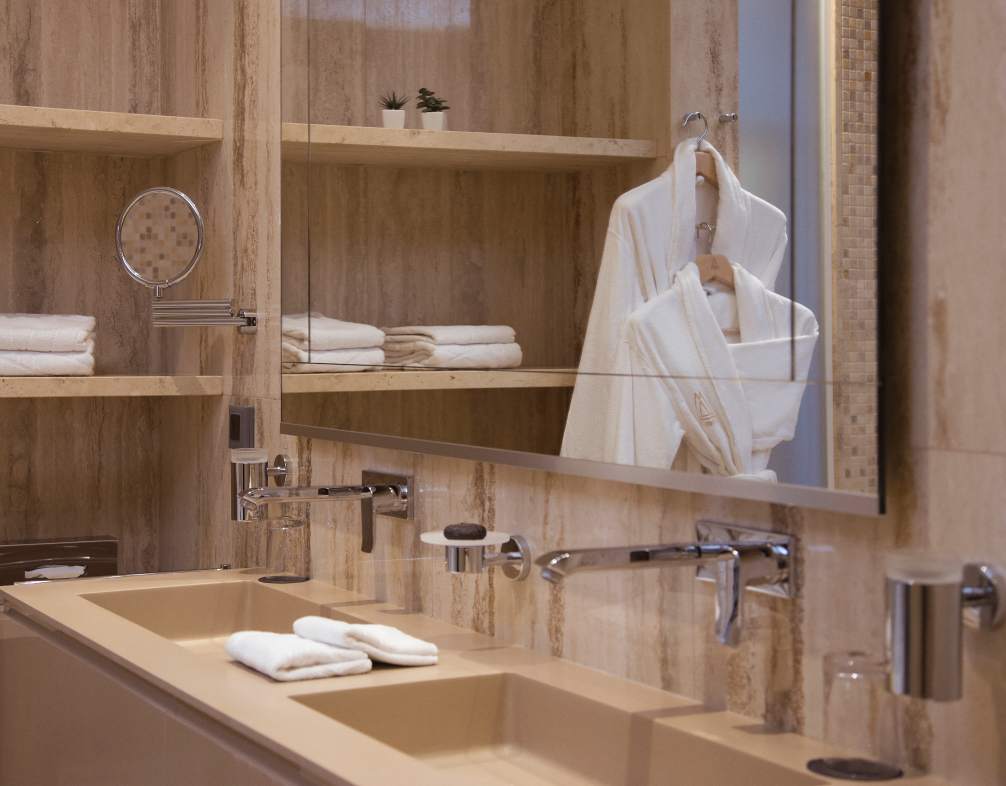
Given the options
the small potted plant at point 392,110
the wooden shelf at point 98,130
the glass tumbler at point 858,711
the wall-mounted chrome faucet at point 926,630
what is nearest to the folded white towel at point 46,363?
the wooden shelf at point 98,130

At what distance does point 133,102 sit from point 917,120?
79.5 inches

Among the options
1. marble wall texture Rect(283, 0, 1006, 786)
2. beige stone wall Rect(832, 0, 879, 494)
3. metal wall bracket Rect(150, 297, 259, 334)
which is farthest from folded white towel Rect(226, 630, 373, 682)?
metal wall bracket Rect(150, 297, 259, 334)

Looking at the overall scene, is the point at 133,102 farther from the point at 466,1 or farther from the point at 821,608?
the point at 821,608

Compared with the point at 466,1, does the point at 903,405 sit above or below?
below

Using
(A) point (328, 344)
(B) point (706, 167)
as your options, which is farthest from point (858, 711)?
(A) point (328, 344)

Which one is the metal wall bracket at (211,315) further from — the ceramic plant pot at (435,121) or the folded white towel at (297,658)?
the folded white towel at (297,658)

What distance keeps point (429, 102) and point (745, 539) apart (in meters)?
0.79

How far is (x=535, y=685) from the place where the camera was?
4.65 ft

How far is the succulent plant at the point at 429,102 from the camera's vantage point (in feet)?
5.55

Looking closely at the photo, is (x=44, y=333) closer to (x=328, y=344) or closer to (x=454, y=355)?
(x=328, y=344)

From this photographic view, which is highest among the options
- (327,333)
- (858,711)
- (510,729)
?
(327,333)

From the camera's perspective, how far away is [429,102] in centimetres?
172

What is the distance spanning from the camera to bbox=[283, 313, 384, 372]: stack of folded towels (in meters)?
1.84

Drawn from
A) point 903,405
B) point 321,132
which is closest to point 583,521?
point 903,405
